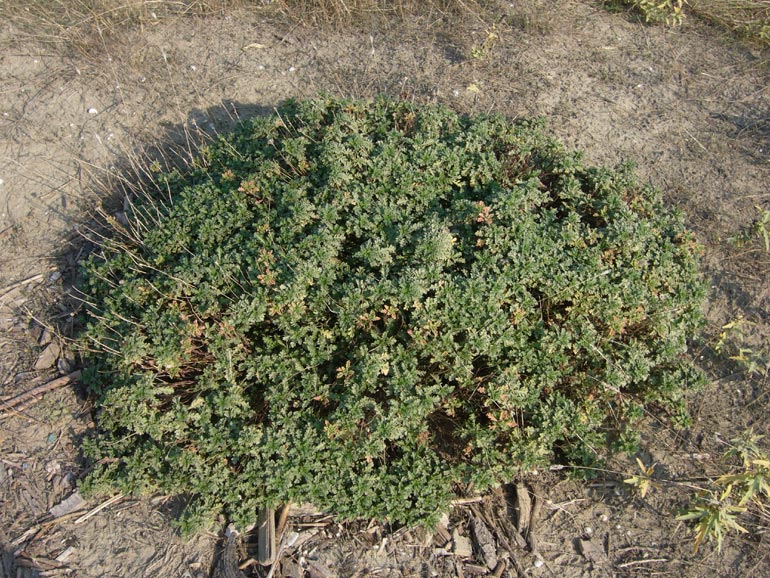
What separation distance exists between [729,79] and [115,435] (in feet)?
20.7

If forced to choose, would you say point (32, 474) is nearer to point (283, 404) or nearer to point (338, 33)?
point (283, 404)

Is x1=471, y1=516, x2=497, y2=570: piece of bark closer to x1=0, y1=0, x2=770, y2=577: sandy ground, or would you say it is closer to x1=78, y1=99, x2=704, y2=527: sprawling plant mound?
x1=0, y1=0, x2=770, y2=577: sandy ground

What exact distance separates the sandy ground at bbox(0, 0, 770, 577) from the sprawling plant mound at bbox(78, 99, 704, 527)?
300mm

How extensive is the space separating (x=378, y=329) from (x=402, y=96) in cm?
285

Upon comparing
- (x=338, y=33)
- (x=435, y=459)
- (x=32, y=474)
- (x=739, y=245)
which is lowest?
(x=32, y=474)

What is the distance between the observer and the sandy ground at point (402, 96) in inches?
141

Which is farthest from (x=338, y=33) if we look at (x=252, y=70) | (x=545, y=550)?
(x=545, y=550)

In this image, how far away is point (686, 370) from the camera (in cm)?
397

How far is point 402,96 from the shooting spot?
5.82 metres

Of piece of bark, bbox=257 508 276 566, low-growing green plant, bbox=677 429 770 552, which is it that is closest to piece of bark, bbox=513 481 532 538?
low-growing green plant, bbox=677 429 770 552

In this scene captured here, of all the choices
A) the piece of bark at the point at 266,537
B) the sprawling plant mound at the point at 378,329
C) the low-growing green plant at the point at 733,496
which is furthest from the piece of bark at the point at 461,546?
the low-growing green plant at the point at 733,496

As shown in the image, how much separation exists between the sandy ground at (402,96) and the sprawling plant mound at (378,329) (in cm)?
30

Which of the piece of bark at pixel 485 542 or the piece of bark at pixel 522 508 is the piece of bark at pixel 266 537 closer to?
the piece of bark at pixel 485 542

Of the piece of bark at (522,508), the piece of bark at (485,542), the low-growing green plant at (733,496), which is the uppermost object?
the low-growing green plant at (733,496)
